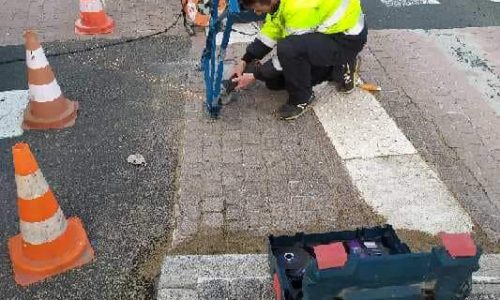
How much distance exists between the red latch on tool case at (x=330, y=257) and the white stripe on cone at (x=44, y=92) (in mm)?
2845

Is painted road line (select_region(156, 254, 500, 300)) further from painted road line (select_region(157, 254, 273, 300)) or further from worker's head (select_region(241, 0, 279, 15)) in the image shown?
worker's head (select_region(241, 0, 279, 15))

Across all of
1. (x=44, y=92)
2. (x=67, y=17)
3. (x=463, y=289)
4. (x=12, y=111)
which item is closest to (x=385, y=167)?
(x=463, y=289)

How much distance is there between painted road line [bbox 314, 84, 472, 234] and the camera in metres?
3.49

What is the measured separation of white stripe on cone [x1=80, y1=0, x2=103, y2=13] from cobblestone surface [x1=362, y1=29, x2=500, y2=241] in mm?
2773

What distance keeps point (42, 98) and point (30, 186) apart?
155 centimetres

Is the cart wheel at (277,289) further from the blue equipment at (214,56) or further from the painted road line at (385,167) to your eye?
the blue equipment at (214,56)

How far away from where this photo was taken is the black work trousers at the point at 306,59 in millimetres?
4316

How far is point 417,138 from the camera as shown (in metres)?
4.25

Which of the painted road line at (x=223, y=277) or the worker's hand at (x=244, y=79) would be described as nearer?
the painted road line at (x=223, y=277)

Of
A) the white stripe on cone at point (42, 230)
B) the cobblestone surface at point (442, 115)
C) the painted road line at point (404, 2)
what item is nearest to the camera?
the white stripe on cone at point (42, 230)

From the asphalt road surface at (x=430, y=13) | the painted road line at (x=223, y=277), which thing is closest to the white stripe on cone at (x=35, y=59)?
the painted road line at (x=223, y=277)

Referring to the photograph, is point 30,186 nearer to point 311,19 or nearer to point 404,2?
point 311,19

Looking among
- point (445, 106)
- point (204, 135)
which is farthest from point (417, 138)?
point (204, 135)

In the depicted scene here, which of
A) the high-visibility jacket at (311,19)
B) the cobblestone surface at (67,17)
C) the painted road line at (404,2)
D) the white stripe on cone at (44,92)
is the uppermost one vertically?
the high-visibility jacket at (311,19)
